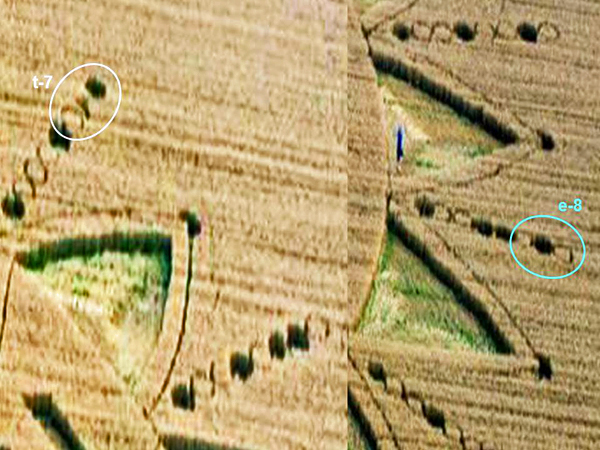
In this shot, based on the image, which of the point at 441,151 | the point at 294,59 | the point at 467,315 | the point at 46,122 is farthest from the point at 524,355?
the point at 46,122

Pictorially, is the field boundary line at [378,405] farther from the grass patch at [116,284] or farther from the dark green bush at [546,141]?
the dark green bush at [546,141]

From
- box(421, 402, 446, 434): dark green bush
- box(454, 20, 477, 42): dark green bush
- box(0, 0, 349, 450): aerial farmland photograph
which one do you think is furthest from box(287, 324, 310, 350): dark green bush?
box(454, 20, 477, 42): dark green bush

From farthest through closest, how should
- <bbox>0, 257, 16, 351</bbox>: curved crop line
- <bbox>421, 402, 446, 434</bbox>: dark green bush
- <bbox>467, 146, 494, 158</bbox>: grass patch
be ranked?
<bbox>467, 146, 494, 158</bbox>: grass patch → <bbox>421, 402, 446, 434</bbox>: dark green bush → <bbox>0, 257, 16, 351</bbox>: curved crop line

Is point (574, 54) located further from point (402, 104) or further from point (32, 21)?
point (32, 21)

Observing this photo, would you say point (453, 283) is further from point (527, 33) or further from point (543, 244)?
point (527, 33)

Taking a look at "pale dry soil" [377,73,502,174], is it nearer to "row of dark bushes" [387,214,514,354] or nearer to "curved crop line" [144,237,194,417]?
"row of dark bushes" [387,214,514,354]

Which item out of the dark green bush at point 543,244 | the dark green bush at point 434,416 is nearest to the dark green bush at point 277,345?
the dark green bush at point 434,416

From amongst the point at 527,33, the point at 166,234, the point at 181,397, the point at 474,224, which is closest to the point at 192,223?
the point at 166,234

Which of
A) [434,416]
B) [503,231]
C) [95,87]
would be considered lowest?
[434,416]
